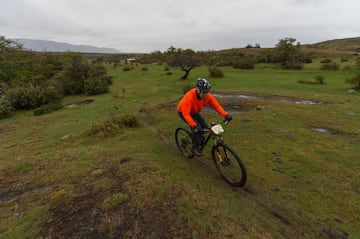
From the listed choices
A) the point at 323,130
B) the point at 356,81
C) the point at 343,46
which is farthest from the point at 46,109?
the point at 343,46

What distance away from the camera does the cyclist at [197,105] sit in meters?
3.86

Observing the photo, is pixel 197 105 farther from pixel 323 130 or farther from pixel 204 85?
pixel 323 130

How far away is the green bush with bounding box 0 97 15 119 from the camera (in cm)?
A: 1033

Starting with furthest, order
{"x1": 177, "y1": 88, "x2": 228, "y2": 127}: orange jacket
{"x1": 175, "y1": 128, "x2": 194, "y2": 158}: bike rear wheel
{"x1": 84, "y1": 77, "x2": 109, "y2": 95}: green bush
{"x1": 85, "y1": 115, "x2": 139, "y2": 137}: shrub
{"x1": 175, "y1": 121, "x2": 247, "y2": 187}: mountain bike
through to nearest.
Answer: {"x1": 84, "y1": 77, "x2": 109, "y2": 95}: green bush, {"x1": 85, "y1": 115, "x2": 139, "y2": 137}: shrub, {"x1": 175, "y1": 128, "x2": 194, "y2": 158}: bike rear wheel, {"x1": 177, "y1": 88, "x2": 228, "y2": 127}: orange jacket, {"x1": 175, "y1": 121, "x2": 247, "y2": 187}: mountain bike

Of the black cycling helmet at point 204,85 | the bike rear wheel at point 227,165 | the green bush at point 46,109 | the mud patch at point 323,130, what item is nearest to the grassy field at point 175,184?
the mud patch at point 323,130

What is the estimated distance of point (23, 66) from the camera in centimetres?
1839

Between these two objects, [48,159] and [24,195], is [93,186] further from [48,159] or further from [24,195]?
[48,159]

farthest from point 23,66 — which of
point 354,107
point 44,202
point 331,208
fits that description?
point 354,107

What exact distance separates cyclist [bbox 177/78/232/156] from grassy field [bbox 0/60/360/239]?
0.73 m

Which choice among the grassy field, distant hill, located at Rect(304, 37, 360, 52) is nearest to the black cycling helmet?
the grassy field

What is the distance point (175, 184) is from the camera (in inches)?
143

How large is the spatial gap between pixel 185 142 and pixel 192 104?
1.19 metres

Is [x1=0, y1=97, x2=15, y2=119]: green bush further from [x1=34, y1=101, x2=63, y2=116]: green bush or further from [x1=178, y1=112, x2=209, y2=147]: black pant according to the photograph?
[x1=178, y1=112, x2=209, y2=147]: black pant

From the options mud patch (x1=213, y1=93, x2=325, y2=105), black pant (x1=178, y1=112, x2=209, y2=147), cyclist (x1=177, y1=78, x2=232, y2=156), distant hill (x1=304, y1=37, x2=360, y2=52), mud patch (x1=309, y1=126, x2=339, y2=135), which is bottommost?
mud patch (x1=309, y1=126, x2=339, y2=135)
